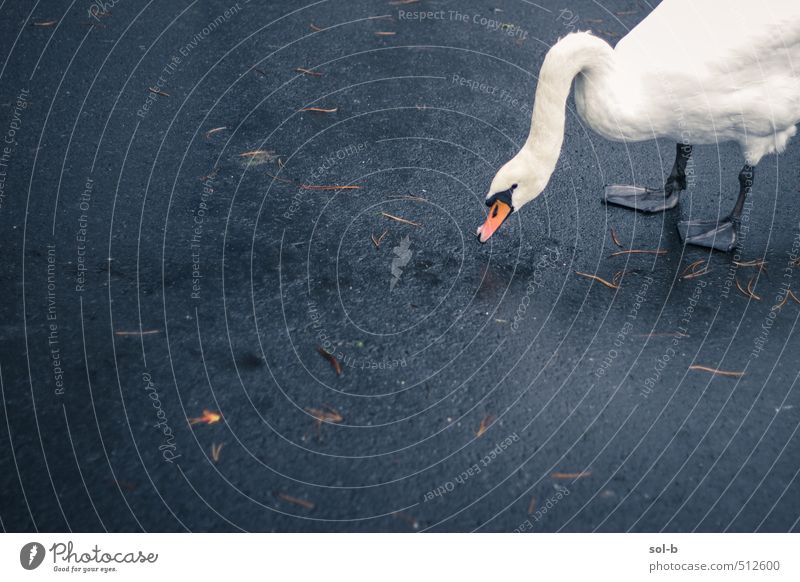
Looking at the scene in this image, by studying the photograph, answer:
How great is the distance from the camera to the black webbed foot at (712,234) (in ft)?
11.1

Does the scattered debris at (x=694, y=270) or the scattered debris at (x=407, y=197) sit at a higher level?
the scattered debris at (x=407, y=197)

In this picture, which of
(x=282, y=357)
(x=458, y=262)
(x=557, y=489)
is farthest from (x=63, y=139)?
(x=557, y=489)

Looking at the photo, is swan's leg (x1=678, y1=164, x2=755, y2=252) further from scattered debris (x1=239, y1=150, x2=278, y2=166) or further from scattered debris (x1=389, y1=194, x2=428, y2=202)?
scattered debris (x1=239, y1=150, x2=278, y2=166)

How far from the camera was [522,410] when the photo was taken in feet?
9.31

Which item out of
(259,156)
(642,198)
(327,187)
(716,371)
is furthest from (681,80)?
(259,156)

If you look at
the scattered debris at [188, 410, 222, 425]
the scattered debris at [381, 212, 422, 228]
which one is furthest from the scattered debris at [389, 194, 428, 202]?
the scattered debris at [188, 410, 222, 425]

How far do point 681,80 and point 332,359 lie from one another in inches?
73.7

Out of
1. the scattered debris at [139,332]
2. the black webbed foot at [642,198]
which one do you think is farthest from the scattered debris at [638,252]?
the scattered debris at [139,332]

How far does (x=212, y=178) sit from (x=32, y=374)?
1369 millimetres

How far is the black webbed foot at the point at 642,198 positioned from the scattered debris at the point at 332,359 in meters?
1.68

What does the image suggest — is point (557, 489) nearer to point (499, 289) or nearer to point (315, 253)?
point (499, 289)

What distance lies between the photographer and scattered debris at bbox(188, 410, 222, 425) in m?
2.77

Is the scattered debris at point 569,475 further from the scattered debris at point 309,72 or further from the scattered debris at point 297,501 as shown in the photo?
the scattered debris at point 309,72

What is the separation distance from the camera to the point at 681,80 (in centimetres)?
294
